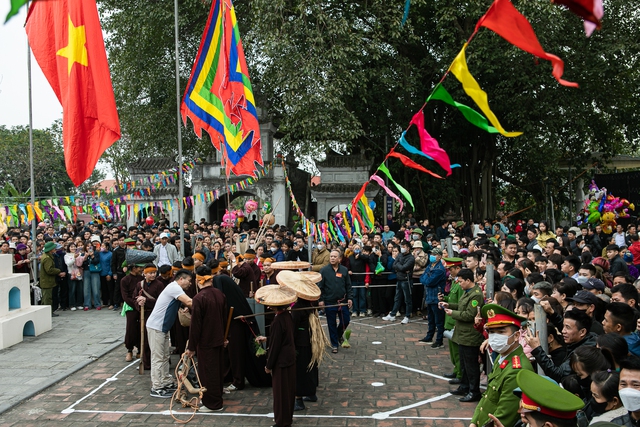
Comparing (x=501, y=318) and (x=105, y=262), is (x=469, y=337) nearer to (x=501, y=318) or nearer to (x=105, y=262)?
(x=501, y=318)

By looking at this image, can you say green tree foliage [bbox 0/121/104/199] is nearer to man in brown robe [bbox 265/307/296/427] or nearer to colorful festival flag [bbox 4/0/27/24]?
man in brown robe [bbox 265/307/296/427]

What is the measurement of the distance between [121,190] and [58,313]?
8852 millimetres

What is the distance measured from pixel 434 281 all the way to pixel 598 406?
21.6 feet

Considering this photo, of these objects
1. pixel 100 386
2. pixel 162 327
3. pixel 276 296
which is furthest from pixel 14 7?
pixel 100 386

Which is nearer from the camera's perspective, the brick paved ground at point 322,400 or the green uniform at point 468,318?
the brick paved ground at point 322,400

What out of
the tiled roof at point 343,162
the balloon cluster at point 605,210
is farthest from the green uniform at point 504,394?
the tiled roof at point 343,162

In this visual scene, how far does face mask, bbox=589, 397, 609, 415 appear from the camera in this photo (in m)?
4.08

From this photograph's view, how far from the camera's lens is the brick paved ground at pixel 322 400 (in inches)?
277

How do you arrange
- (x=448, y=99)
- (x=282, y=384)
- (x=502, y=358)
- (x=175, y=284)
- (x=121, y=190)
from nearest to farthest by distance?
(x=502, y=358)
(x=282, y=384)
(x=448, y=99)
(x=175, y=284)
(x=121, y=190)

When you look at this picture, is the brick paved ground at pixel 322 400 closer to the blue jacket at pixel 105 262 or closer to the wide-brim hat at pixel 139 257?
the wide-brim hat at pixel 139 257

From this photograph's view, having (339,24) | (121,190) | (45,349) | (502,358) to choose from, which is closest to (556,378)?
(502,358)

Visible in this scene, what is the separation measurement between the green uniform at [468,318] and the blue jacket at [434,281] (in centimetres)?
294

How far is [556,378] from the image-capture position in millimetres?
4887

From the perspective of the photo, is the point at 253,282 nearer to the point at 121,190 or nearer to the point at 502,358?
the point at 502,358
